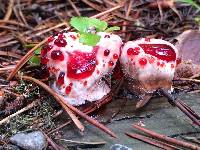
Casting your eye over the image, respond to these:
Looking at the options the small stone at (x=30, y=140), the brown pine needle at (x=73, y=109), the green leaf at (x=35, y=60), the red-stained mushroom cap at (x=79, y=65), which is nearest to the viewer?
the small stone at (x=30, y=140)

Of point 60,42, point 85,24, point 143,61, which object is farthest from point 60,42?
point 143,61

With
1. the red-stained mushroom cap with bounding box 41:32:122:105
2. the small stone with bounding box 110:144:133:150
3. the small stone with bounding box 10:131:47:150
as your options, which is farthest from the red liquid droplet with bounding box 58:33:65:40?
the small stone with bounding box 110:144:133:150

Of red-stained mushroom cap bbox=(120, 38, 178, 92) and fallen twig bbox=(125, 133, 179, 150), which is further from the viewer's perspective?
red-stained mushroom cap bbox=(120, 38, 178, 92)

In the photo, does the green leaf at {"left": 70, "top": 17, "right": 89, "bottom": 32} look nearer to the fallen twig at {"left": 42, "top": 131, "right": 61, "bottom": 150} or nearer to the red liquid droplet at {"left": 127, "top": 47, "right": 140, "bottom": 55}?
the red liquid droplet at {"left": 127, "top": 47, "right": 140, "bottom": 55}

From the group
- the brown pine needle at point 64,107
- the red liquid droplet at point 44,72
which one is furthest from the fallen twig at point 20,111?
the red liquid droplet at point 44,72

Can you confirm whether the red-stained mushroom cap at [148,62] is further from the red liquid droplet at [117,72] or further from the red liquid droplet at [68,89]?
the red liquid droplet at [68,89]

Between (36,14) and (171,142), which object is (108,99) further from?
(36,14)
